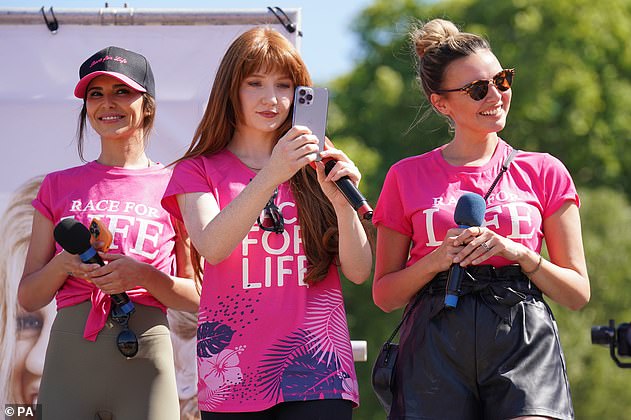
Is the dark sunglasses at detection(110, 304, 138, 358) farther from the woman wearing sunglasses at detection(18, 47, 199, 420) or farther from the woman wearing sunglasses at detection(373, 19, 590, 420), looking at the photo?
the woman wearing sunglasses at detection(373, 19, 590, 420)

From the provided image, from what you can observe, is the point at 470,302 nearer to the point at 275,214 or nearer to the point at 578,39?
the point at 275,214

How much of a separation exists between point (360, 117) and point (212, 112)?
20.3 m

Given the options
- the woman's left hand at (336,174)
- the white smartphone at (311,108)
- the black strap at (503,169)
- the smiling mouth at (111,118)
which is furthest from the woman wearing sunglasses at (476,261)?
the smiling mouth at (111,118)

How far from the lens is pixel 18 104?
5.83m

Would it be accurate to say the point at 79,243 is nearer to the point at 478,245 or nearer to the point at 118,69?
the point at 118,69

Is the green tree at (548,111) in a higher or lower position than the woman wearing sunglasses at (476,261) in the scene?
higher

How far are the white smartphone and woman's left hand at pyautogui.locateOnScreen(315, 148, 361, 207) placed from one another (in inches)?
4.5

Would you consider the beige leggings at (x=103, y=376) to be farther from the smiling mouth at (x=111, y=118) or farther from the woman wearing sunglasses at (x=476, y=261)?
the woman wearing sunglasses at (x=476, y=261)

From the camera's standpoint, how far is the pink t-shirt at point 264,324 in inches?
160

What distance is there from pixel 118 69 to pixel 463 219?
1.78 meters

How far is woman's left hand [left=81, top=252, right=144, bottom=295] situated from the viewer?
4465 mm

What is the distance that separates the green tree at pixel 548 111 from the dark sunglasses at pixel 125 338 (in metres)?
14.9

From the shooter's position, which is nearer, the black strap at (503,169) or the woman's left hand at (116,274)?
the black strap at (503,169)

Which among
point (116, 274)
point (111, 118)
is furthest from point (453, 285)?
point (111, 118)
